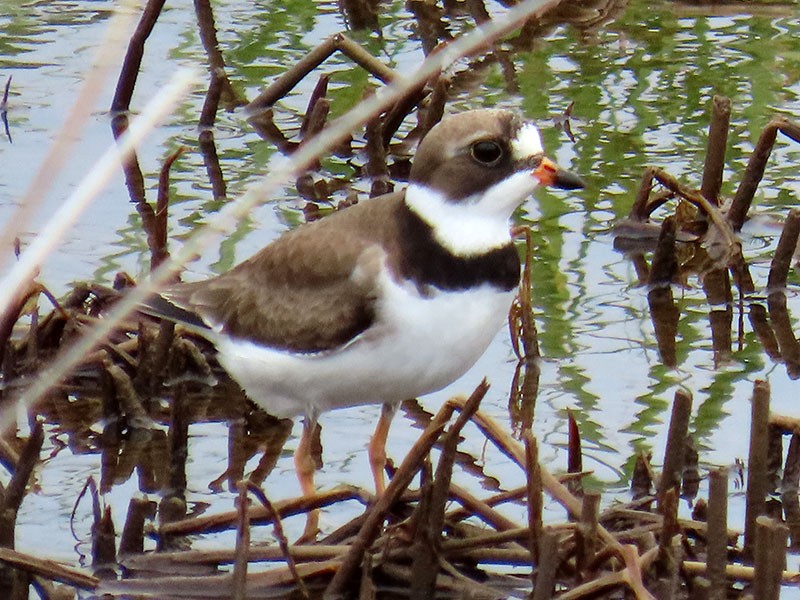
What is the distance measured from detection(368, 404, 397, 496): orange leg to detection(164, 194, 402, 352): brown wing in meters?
0.35

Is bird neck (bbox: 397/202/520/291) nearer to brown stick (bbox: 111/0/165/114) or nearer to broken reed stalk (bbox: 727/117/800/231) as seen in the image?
broken reed stalk (bbox: 727/117/800/231)

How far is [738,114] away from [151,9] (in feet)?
8.64

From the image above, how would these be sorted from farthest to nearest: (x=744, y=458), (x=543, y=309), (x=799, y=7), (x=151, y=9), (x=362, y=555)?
(x=799, y=7) < (x=151, y=9) < (x=543, y=309) < (x=744, y=458) < (x=362, y=555)

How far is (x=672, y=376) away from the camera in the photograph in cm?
558

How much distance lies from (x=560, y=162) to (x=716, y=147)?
3.11 ft

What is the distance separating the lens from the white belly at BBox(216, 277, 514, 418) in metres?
4.29

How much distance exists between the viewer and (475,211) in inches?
176

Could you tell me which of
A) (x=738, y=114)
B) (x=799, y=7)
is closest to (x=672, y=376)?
(x=738, y=114)

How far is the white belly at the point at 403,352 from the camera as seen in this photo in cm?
429

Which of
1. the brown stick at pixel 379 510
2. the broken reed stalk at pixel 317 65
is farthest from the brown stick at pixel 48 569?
the broken reed stalk at pixel 317 65

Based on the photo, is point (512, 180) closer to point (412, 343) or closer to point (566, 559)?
point (412, 343)

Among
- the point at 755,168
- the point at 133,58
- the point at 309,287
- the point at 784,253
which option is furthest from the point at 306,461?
the point at 133,58

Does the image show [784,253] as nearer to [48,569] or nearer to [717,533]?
[717,533]

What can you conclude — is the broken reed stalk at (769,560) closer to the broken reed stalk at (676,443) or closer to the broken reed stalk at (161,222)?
the broken reed stalk at (676,443)
